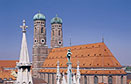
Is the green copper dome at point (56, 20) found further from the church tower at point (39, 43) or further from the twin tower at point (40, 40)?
the church tower at point (39, 43)

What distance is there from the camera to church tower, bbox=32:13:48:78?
395ft

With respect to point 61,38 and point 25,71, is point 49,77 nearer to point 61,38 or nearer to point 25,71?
point 61,38

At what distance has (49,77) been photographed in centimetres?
11419

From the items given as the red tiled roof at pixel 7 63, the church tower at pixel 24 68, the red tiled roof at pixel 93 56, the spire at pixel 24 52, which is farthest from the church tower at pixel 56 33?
the church tower at pixel 24 68

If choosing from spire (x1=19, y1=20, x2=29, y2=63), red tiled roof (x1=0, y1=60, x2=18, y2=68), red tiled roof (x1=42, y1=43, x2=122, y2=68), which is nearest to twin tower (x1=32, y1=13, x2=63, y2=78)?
red tiled roof (x1=42, y1=43, x2=122, y2=68)

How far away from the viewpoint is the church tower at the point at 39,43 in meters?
120

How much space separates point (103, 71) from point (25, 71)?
73982 mm

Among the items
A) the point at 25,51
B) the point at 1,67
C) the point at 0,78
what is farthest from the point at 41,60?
the point at 25,51

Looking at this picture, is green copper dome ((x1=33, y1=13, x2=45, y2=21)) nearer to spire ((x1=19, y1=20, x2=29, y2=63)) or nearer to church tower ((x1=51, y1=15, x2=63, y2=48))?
church tower ((x1=51, y1=15, x2=63, y2=48))

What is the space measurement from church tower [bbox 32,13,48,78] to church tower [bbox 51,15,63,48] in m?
5.20

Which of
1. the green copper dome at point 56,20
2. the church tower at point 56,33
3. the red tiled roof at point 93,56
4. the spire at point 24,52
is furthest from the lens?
the green copper dome at point 56,20

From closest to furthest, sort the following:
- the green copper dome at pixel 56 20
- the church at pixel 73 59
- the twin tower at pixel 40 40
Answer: the church at pixel 73 59, the twin tower at pixel 40 40, the green copper dome at pixel 56 20

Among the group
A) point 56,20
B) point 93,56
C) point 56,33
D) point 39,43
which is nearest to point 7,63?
point 39,43

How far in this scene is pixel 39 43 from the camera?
120 meters
